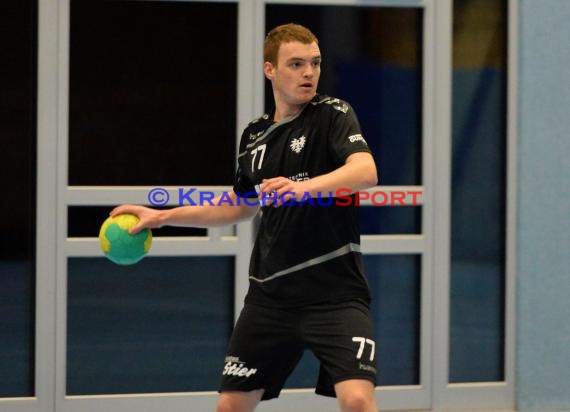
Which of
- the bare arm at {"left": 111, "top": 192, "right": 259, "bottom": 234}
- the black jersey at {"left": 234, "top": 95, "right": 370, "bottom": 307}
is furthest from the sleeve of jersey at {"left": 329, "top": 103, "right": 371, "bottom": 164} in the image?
the bare arm at {"left": 111, "top": 192, "right": 259, "bottom": 234}

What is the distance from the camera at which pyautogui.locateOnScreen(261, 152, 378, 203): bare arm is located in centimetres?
372

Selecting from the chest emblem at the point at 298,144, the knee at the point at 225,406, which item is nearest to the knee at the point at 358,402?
the knee at the point at 225,406

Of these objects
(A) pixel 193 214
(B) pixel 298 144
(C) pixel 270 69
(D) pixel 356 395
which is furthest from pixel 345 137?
(D) pixel 356 395

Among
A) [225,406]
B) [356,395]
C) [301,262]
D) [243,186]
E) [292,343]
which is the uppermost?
[243,186]

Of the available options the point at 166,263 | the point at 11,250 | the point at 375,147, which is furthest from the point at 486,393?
the point at 11,250

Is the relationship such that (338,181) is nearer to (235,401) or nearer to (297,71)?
(297,71)

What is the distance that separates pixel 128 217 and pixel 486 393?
3256 millimetres

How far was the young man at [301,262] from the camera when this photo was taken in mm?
4148

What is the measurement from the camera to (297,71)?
14.1 ft

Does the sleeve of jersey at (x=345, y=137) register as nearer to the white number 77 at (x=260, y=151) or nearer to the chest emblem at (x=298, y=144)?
the chest emblem at (x=298, y=144)

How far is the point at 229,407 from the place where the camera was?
4250 mm

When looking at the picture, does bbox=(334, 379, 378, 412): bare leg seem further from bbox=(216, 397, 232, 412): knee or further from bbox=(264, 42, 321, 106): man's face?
bbox=(264, 42, 321, 106): man's face

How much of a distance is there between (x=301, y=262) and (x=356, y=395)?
559 millimetres

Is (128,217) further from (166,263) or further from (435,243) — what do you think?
(435,243)
